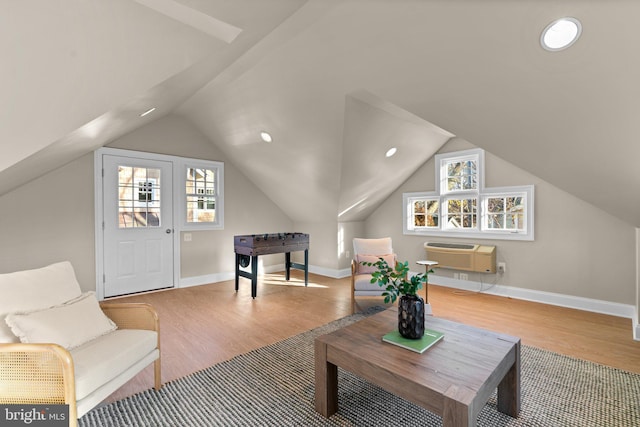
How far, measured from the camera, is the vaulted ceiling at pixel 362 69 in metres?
1.76

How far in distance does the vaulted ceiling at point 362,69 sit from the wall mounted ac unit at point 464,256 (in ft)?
5.08

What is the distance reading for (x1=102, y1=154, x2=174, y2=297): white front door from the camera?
14.2 feet

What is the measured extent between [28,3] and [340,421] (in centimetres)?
291

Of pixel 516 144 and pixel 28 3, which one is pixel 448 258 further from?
pixel 28 3

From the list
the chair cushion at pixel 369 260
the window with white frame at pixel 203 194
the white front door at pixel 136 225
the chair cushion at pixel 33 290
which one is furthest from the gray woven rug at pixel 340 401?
the window with white frame at pixel 203 194

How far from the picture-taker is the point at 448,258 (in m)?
4.76

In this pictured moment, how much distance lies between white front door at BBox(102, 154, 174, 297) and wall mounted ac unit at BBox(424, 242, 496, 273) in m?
4.30

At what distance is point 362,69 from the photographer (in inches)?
111

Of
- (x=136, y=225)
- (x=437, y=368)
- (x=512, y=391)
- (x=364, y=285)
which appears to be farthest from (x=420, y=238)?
(x=136, y=225)

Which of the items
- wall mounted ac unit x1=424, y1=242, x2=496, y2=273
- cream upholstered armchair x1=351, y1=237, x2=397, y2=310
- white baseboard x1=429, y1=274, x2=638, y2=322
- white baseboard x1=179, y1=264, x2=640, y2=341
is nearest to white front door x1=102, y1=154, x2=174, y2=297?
white baseboard x1=179, y1=264, x2=640, y2=341

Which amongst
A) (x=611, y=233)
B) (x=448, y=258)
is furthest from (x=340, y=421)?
(x=611, y=233)

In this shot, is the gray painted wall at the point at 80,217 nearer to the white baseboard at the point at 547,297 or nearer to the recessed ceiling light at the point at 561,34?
the white baseboard at the point at 547,297

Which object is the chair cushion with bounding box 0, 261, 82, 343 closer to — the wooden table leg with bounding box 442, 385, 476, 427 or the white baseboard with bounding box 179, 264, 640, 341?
the wooden table leg with bounding box 442, 385, 476, 427

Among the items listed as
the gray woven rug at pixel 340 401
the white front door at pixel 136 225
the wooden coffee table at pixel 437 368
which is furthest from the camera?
the white front door at pixel 136 225
